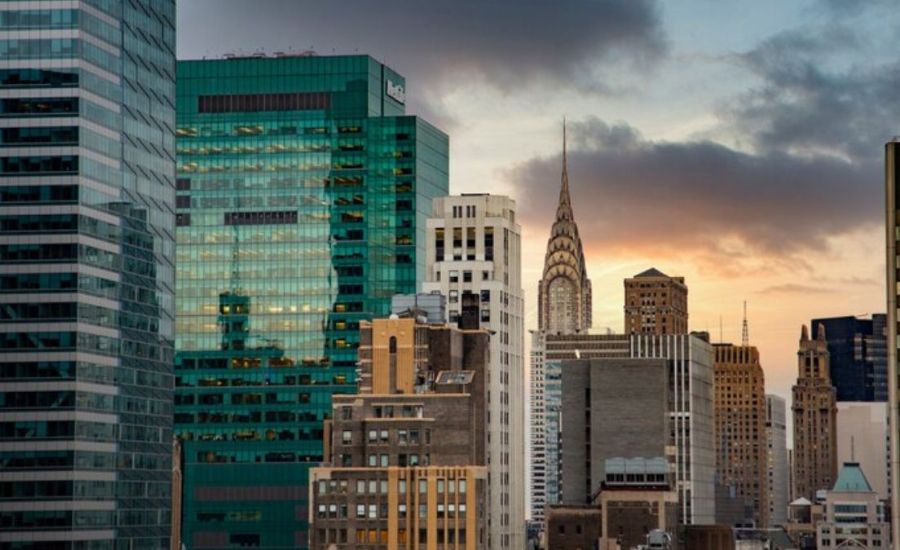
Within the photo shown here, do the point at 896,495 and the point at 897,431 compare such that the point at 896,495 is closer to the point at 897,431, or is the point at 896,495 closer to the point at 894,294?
the point at 897,431

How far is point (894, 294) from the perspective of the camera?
522ft

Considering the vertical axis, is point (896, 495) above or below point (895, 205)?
below

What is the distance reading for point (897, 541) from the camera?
155 m

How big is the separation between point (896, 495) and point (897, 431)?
531 centimetres

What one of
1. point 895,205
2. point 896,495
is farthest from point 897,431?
point 895,205

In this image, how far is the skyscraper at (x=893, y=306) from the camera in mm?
158500

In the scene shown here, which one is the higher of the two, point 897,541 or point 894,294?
point 894,294

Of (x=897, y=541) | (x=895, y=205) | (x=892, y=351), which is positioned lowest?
(x=897, y=541)

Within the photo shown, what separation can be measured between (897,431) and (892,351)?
6380 mm

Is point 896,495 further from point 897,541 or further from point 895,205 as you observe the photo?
point 895,205

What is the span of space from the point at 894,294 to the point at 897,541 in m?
18.5

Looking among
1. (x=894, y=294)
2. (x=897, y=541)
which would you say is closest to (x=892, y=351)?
(x=894, y=294)

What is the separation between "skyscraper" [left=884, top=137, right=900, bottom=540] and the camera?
158m

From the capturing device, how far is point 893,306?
523 ft
